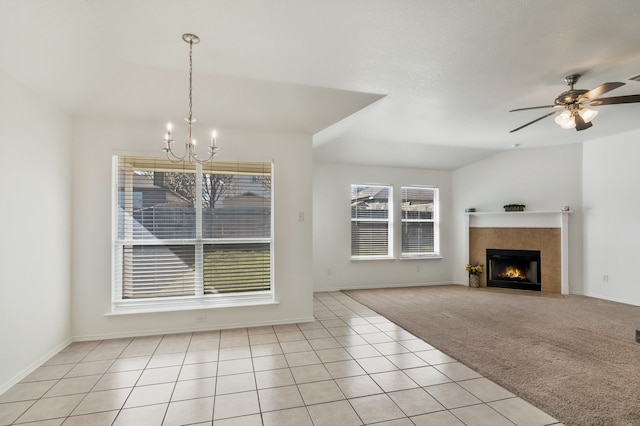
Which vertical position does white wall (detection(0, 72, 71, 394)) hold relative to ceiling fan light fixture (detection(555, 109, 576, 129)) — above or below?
below

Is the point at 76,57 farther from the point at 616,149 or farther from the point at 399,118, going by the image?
the point at 616,149

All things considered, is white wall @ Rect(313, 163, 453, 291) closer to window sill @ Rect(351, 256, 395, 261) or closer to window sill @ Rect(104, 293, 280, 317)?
window sill @ Rect(351, 256, 395, 261)

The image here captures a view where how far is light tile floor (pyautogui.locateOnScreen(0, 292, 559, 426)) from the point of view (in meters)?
2.21

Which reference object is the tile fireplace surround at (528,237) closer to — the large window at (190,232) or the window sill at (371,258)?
Result: the window sill at (371,258)

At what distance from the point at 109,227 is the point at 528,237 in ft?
23.8

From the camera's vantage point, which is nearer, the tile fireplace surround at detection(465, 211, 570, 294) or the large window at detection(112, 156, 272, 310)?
the large window at detection(112, 156, 272, 310)

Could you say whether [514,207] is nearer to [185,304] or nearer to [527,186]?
[527,186]

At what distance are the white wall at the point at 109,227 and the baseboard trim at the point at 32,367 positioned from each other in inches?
8.4

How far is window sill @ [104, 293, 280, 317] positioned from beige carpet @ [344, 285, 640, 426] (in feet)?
6.23

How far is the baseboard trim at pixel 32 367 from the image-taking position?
2.56 metres

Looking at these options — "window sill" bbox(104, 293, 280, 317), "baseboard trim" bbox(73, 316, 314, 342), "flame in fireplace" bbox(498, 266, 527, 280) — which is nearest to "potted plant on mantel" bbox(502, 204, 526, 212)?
"flame in fireplace" bbox(498, 266, 527, 280)

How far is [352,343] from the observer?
355 centimetres

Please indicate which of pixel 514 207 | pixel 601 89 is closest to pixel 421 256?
pixel 514 207

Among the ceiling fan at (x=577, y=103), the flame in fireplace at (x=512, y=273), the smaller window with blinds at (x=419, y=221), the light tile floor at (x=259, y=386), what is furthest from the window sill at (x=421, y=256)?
the ceiling fan at (x=577, y=103)
